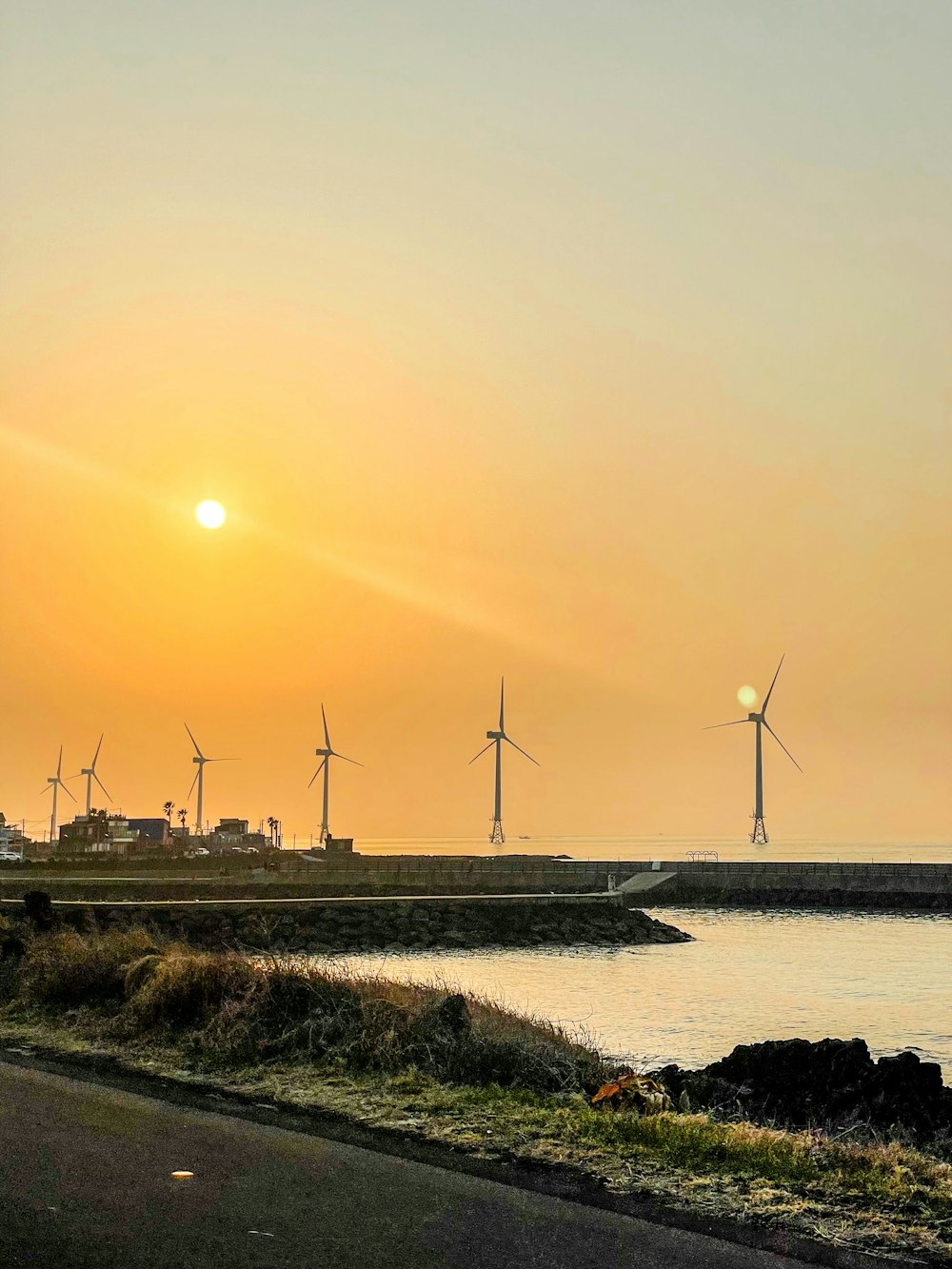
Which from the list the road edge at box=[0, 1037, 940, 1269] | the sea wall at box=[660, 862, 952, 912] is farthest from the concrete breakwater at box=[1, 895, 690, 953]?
the road edge at box=[0, 1037, 940, 1269]

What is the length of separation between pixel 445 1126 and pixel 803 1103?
27.3ft

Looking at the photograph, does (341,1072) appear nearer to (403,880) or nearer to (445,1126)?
(445,1126)

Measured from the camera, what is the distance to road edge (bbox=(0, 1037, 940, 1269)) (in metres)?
8.70

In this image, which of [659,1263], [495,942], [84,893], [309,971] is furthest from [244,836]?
[659,1263]

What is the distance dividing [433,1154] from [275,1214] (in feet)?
7.70

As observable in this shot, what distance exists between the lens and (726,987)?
53.2 metres

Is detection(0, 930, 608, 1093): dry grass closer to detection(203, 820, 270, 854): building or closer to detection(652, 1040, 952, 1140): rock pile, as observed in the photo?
detection(652, 1040, 952, 1140): rock pile

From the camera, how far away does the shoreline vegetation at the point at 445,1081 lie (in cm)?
992

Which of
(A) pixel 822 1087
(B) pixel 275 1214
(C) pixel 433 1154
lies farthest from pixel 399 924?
(B) pixel 275 1214

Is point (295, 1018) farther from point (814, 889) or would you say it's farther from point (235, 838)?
point (235, 838)

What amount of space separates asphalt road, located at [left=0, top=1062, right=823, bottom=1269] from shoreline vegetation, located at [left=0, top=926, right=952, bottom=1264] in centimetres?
97

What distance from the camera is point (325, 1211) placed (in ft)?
30.1

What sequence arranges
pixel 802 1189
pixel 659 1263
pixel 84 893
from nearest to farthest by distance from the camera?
pixel 659 1263
pixel 802 1189
pixel 84 893

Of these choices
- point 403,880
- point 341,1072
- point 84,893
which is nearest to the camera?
point 341,1072
